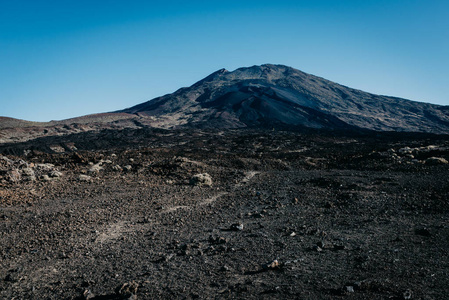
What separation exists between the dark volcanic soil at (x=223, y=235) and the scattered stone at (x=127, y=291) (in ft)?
0.15

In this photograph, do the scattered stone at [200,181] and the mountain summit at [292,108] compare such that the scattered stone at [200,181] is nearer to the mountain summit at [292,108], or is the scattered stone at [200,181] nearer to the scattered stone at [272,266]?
the scattered stone at [272,266]

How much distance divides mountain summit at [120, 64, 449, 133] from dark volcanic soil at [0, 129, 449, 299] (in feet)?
170

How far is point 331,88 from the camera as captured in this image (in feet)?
350

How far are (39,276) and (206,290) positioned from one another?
120 inches

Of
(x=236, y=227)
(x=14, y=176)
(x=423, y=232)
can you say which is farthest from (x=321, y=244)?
(x=14, y=176)

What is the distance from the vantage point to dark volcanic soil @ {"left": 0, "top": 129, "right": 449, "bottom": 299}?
4.52 metres

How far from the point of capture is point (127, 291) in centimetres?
427

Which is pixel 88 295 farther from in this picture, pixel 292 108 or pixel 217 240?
pixel 292 108

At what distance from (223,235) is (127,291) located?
3015 millimetres

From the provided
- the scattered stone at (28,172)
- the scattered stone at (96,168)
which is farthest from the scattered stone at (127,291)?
the scattered stone at (96,168)

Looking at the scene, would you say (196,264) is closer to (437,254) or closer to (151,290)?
(151,290)

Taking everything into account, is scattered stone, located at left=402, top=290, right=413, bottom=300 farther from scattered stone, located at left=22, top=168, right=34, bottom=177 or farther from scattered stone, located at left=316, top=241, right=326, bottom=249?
scattered stone, located at left=22, top=168, right=34, bottom=177

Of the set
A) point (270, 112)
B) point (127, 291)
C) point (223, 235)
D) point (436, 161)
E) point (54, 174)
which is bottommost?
point (223, 235)

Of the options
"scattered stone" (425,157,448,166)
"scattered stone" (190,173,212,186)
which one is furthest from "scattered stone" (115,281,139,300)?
"scattered stone" (425,157,448,166)
